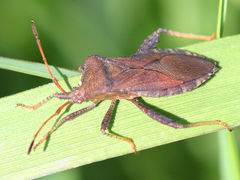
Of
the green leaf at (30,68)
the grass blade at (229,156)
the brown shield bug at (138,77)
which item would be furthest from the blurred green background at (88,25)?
the grass blade at (229,156)

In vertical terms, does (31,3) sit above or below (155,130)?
above

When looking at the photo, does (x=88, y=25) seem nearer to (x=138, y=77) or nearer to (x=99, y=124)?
(x=138, y=77)

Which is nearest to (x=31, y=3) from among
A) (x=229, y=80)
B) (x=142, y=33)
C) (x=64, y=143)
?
(x=142, y=33)

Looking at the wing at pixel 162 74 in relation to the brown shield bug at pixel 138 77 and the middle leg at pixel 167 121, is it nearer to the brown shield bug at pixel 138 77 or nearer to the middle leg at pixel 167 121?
the brown shield bug at pixel 138 77

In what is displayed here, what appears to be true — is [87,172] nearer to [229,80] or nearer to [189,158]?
[189,158]

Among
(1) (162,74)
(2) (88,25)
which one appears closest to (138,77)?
(1) (162,74)

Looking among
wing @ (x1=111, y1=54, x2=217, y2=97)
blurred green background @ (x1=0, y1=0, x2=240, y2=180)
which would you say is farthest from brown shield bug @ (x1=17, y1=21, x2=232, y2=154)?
blurred green background @ (x1=0, y1=0, x2=240, y2=180)
